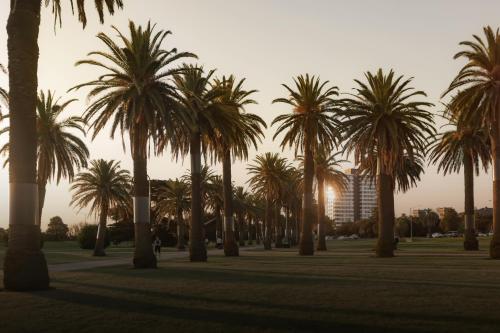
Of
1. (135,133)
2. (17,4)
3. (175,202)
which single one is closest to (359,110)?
(135,133)

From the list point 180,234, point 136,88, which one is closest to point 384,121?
point 136,88

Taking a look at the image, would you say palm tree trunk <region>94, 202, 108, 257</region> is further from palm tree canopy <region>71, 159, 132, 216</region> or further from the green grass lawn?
the green grass lawn

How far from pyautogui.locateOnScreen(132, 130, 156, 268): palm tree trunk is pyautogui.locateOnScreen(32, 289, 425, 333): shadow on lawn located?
13795 mm

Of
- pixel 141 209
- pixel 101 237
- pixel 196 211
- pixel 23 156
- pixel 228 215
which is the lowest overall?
pixel 101 237

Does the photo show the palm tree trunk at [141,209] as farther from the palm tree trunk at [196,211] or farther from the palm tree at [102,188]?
the palm tree at [102,188]

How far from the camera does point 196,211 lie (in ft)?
124

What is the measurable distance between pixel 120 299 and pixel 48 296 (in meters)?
2.54

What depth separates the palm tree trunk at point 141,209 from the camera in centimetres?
2939

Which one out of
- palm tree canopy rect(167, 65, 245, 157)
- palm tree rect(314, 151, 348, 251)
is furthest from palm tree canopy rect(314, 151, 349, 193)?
palm tree canopy rect(167, 65, 245, 157)

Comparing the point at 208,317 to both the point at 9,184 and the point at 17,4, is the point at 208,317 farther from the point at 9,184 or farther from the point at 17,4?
the point at 17,4

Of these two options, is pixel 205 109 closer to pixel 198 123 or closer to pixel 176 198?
pixel 198 123

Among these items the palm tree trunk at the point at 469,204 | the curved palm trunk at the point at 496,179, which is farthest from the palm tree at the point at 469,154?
the curved palm trunk at the point at 496,179

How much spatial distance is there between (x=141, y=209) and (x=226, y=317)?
18794mm

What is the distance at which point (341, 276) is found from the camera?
831 inches
